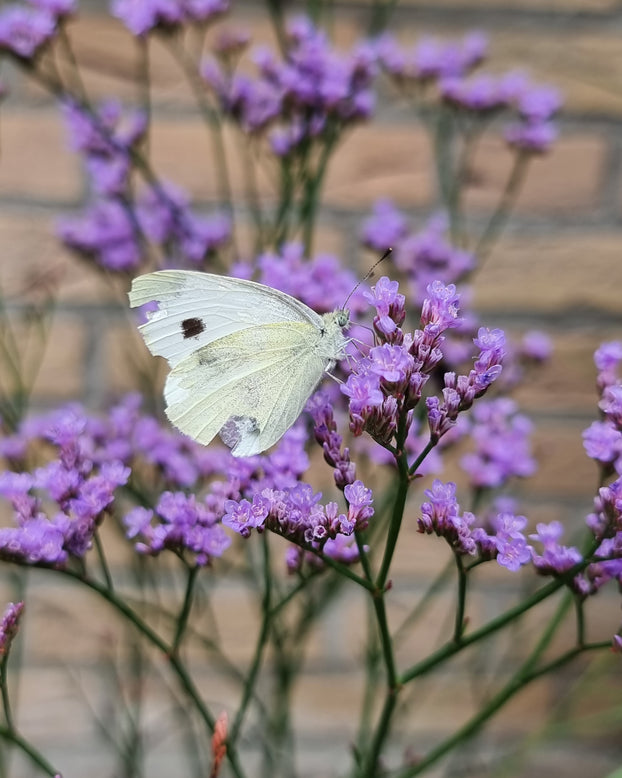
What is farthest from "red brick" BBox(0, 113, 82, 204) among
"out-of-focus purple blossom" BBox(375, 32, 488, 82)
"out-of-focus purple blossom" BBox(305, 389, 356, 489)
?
"out-of-focus purple blossom" BBox(305, 389, 356, 489)

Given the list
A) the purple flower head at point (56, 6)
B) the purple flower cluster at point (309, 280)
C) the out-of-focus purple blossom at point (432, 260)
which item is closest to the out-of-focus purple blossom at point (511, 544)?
the purple flower cluster at point (309, 280)

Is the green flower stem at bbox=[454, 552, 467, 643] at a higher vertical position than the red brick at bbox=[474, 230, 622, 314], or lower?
higher

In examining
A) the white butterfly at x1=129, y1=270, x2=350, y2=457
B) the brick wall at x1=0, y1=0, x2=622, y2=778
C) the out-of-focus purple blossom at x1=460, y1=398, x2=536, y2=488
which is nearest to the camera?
the white butterfly at x1=129, y1=270, x2=350, y2=457

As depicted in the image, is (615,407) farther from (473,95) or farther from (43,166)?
(43,166)

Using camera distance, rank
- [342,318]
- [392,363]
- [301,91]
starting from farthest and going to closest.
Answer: [301,91] < [342,318] < [392,363]

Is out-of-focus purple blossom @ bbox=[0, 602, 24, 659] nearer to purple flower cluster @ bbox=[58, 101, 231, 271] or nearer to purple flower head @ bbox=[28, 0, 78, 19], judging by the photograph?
purple flower cluster @ bbox=[58, 101, 231, 271]

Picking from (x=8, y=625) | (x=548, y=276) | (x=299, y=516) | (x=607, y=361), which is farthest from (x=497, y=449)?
(x=548, y=276)
